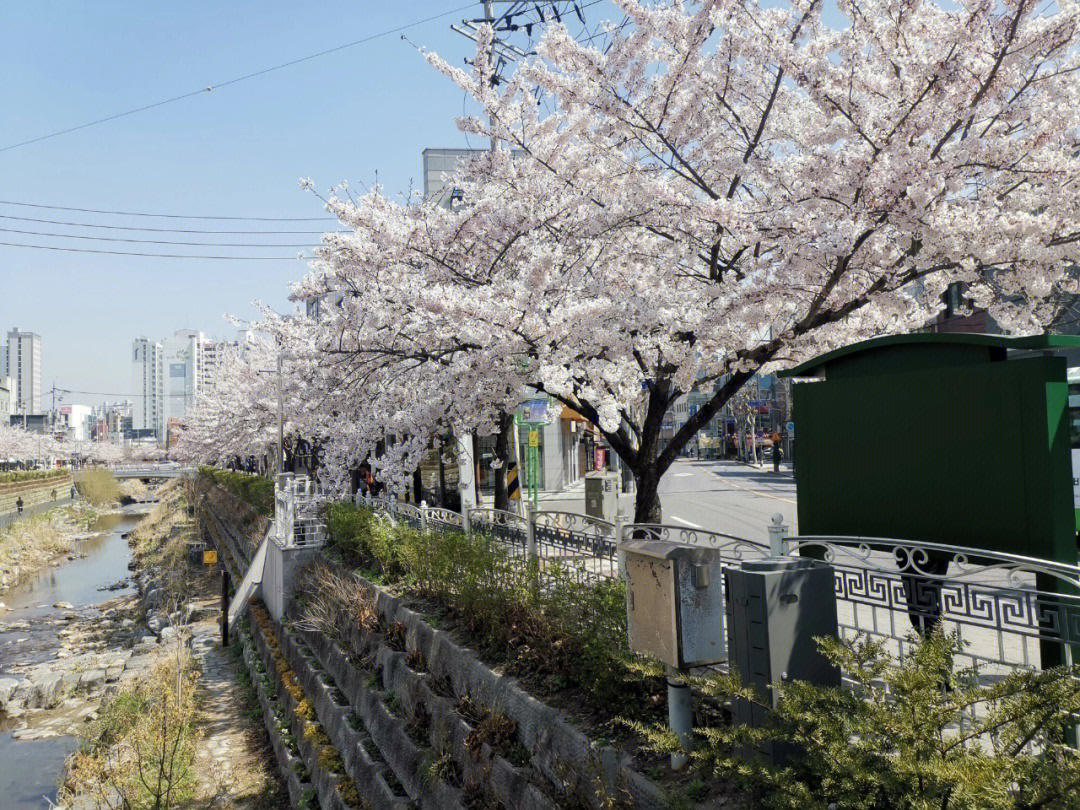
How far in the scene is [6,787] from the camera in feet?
45.0

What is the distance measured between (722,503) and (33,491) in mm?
62587

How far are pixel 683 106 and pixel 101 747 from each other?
1262 cm

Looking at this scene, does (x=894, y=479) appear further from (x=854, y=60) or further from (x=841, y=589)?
(x=854, y=60)

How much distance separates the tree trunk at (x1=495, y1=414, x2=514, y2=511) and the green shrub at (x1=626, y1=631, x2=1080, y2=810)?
10.9 metres

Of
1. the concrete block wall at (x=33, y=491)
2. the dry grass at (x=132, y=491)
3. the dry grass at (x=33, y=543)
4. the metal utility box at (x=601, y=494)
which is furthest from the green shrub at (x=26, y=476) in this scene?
the metal utility box at (x=601, y=494)

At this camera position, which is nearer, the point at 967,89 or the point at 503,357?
the point at 967,89

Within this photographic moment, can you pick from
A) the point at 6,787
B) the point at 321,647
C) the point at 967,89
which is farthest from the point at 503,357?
the point at 6,787

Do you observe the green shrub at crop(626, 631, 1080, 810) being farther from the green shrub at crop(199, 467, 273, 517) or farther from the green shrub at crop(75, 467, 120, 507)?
the green shrub at crop(75, 467, 120, 507)

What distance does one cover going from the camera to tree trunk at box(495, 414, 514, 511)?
1509cm

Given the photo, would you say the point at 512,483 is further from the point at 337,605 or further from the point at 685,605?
the point at 685,605

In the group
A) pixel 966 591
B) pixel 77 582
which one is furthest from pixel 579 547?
pixel 77 582

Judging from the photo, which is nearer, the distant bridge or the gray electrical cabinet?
the gray electrical cabinet

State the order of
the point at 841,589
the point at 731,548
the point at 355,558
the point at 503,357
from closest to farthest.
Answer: the point at 841,589 → the point at 731,548 → the point at 503,357 → the point at 355,558

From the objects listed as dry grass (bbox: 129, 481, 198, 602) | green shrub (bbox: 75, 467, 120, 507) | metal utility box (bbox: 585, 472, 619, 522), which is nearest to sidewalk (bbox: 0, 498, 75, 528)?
green shrub (bbox: 75, 467, 120, 507)
